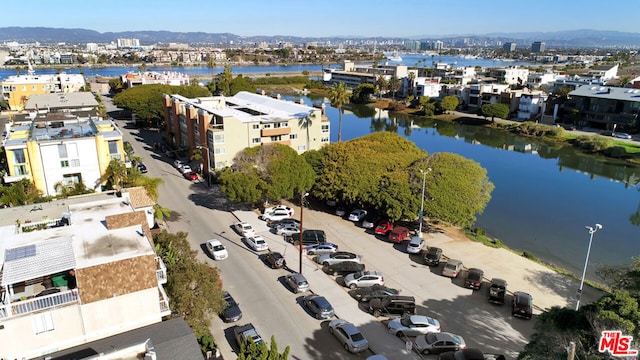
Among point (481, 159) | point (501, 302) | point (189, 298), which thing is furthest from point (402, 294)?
point (481, 159)

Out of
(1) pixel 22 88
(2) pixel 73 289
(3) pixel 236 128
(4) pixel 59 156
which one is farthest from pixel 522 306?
(1) pixel 22 88

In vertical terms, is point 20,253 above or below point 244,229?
above

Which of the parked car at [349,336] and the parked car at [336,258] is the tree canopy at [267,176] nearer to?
the parked car at [336,258]

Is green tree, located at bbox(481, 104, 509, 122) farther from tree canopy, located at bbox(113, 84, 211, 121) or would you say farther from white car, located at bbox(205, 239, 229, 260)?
white car, located at bbox(205, 239, 229, 260)

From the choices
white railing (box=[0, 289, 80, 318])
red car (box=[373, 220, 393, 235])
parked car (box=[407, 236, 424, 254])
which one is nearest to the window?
white railing (box=[0, 289, 80, 318])

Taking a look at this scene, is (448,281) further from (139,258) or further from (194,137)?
(194,137)

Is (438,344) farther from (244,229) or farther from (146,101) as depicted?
(146,101)

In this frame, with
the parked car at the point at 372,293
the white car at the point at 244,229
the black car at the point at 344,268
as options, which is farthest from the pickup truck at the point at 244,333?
the white car at the point at 244,229
